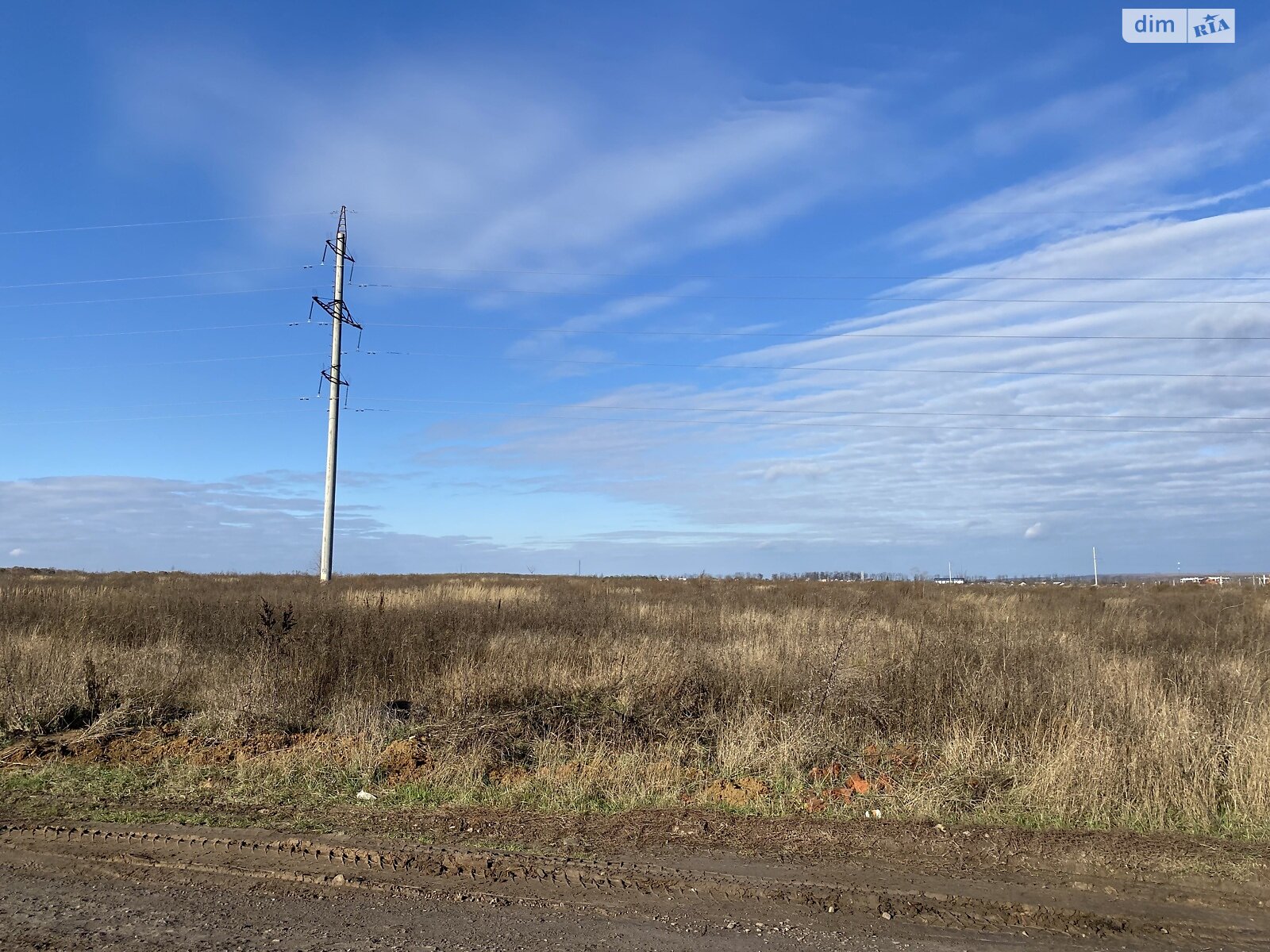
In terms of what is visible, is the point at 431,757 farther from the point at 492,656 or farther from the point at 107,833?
the point at 492,656

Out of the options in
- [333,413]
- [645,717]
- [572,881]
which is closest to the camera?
[572,881]

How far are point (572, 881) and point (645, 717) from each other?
4894 mm

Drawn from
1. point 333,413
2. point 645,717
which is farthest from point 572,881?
point 333,413

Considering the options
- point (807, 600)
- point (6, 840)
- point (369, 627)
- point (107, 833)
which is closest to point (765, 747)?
Answer: point (107, 833)

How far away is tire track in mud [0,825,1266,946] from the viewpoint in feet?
15.0

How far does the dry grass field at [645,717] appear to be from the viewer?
22.9 ft

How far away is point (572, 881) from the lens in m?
5.03

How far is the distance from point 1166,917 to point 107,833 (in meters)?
6.63

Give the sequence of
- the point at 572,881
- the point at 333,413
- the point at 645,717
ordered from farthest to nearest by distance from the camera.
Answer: the point at 333,413 → the point at 645,717 → the point at 572,881

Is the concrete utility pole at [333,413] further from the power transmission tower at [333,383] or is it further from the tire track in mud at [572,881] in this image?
the tire track in mud at [572,881]

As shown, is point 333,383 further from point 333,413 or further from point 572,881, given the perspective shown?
point 572,881

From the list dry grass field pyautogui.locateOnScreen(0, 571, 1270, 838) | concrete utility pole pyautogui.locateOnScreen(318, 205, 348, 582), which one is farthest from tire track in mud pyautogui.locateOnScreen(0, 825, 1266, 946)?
concrete utility pole pyautogui.locateOnScreen(318, 205, 348, 582)

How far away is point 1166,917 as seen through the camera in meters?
4.63

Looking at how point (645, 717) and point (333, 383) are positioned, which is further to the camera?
point (333, 383)
